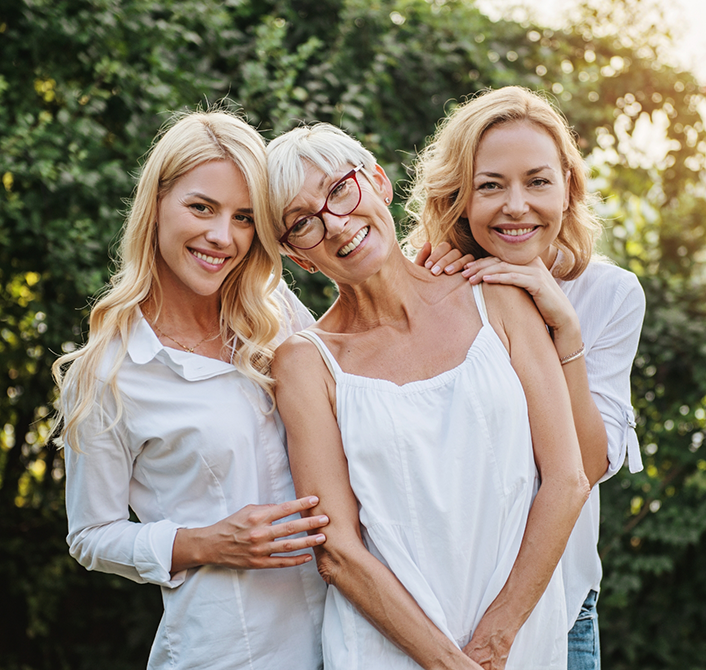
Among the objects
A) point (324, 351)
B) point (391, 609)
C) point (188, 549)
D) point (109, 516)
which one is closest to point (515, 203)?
point (324, 351)

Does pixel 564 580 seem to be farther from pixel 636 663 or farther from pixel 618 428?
pixel 636 663

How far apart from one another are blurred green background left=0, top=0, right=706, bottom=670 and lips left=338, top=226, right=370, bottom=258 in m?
1.37

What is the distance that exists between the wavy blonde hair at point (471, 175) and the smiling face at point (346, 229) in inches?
10.3

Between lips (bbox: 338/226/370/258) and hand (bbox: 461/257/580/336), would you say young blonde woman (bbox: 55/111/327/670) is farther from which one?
hand (bbox: 461/257/580/336)

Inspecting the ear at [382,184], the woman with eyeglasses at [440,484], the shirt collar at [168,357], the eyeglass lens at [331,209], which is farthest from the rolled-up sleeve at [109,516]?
the ear at [382,184]

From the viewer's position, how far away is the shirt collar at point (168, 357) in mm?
2141

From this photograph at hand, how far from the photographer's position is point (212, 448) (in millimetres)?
2080

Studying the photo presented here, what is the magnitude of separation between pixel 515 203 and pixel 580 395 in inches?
22.3

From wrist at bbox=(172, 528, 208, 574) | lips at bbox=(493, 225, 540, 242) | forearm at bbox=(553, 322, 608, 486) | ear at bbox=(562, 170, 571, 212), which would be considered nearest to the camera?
wrist at bbox=(172, 528, 208, 574)

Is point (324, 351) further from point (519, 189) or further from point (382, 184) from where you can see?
point (519, 189)

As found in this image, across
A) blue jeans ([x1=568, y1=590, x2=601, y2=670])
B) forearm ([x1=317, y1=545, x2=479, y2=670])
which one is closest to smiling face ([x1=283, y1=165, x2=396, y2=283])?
forearm ([x1=317, y1=545, x2=479, y2=670])

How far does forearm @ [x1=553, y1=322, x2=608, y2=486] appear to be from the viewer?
2.12 metres

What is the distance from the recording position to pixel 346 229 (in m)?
2.13

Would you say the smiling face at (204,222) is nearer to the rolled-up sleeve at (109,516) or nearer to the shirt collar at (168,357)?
the shirt collar at (168,357)
